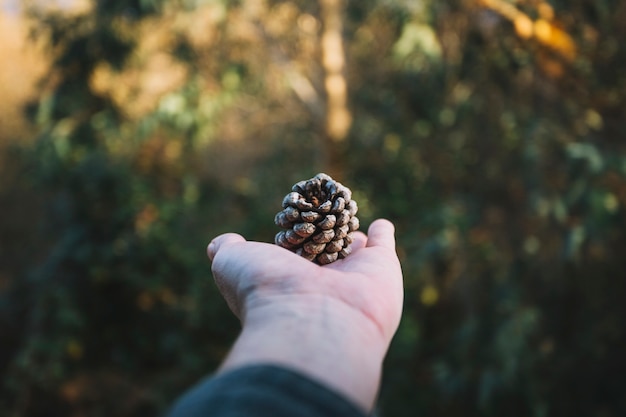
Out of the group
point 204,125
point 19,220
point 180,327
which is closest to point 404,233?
point 204,125

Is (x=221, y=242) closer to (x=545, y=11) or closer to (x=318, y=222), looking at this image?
(x=318, y=222)

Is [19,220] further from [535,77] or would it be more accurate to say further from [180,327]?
[535,77]

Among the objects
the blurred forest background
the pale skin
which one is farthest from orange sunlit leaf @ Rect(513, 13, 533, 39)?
the pale skin

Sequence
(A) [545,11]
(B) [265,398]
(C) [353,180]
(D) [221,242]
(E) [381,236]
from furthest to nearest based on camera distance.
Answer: (C) [353,180] < (A) [545,11] < (E) [381,236] < (D) [221,242] < (B) [265,398]

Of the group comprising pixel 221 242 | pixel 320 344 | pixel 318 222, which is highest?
pixel 318 222

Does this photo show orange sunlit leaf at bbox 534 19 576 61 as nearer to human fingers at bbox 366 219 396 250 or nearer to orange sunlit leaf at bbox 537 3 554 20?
orange sunlit leaf at bbox 537 3 554 20

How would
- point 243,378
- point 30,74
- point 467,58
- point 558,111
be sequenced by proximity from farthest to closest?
1. point 30,74
2. point 467,58
3. point 558,111
4. point 243,378

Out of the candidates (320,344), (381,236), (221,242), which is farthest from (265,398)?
(381,236)
